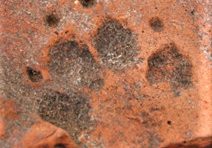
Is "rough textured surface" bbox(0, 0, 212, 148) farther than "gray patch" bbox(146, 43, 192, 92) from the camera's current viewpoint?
No

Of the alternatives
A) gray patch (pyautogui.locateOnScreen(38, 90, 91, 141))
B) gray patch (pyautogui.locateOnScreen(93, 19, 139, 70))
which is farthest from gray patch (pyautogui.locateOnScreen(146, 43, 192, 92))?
gray patch (pyautogui.locateOnScreen(38, 90, 91, 141))

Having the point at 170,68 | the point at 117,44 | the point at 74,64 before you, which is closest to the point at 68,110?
the point at 74,64

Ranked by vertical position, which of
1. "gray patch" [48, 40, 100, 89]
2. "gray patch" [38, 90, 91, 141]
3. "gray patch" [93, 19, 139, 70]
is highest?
"gray patch" [93, 19, 139, 70]

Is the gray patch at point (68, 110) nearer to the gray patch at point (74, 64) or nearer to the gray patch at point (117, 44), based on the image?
the gray patch at point (74, 64)

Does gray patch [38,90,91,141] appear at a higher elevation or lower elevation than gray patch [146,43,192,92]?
lower

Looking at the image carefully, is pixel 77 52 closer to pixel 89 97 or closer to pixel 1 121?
pixel 89 97

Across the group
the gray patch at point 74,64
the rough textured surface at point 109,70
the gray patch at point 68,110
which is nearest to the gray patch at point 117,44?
the rough textured surface at point 109,70

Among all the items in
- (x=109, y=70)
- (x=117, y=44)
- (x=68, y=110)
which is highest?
(x=117, y=44)

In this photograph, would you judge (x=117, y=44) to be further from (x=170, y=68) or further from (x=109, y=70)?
(x=170, y=68)

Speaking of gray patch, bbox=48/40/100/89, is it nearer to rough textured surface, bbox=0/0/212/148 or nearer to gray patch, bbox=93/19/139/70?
rough textured surface, bbox=0/0/212/148
